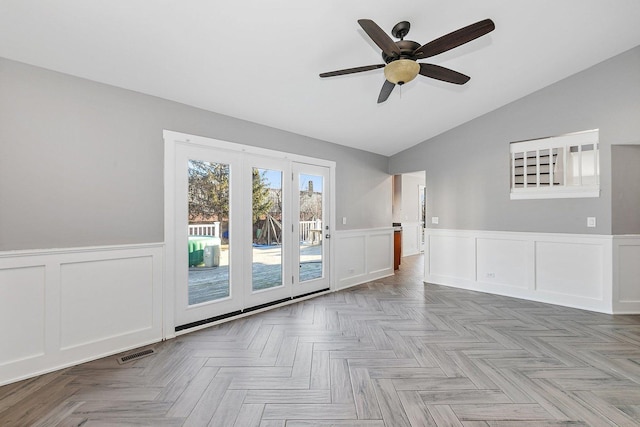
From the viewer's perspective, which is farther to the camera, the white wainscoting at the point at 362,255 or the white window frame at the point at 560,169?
the white wainscoting at the point at 362,255

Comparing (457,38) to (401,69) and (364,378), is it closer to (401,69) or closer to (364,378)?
(401,69)

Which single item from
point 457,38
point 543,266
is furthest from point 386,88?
point 543,266

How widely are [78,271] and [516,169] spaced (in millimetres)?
5762

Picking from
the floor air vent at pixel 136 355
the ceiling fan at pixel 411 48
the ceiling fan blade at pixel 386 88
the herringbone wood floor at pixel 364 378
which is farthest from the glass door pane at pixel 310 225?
the ceiling fan at pixel 411 48

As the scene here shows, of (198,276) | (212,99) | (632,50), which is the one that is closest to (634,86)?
(632,50)

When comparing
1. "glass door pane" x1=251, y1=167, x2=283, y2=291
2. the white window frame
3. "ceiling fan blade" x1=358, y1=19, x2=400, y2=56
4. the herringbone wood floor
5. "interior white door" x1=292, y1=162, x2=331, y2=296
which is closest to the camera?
"ceiling fan blade" x1=358, y1=19, x2=400, y2=56

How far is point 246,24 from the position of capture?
2361 millimetres

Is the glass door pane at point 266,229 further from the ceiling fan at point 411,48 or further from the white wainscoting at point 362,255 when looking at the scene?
the ceiling fan at point 411,48

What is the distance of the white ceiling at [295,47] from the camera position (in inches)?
84.6

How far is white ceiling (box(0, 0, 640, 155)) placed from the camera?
2148mm

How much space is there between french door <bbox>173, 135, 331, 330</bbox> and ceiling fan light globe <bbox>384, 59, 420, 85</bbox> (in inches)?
85.5

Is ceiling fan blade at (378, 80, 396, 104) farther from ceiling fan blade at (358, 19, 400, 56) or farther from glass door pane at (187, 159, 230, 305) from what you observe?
glass door pane at (187, 159, 230, 305)

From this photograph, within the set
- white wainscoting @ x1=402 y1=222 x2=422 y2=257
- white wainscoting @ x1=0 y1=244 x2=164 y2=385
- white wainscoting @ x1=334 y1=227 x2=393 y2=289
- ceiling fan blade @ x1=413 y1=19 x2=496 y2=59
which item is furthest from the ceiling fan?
white wainscoting @ x1=402 y1=222 x2=422 y2=257

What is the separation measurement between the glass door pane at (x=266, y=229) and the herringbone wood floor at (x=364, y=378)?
2.04ft
